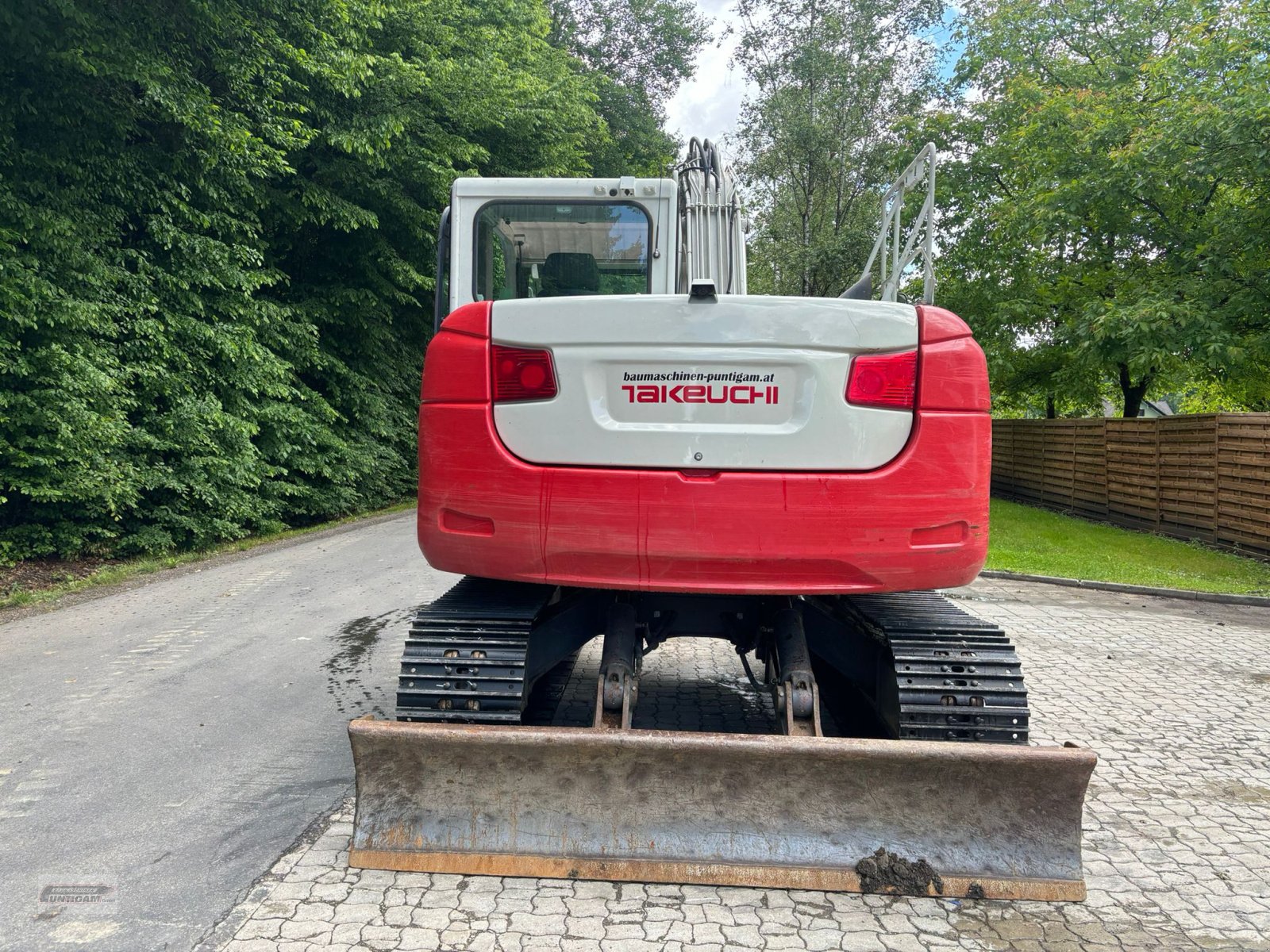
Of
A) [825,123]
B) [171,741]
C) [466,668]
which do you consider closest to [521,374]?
[466,668]

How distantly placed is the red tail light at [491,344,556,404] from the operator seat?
1.80 meters

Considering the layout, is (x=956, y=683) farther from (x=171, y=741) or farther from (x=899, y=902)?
(x=171, y=741)

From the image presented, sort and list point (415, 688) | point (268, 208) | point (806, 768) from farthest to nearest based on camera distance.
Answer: point (268, 208), point (415, 688), point (806, 768)

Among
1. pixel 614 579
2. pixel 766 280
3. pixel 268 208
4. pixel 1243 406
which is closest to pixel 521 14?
pixel 268 208

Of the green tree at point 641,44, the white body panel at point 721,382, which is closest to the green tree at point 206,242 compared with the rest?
the white body panel at point 721,382

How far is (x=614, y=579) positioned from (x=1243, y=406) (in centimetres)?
2143

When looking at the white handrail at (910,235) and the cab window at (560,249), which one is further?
the cab window at (560,249)

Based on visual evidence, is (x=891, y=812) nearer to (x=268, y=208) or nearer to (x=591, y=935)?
(x=591, y=935)

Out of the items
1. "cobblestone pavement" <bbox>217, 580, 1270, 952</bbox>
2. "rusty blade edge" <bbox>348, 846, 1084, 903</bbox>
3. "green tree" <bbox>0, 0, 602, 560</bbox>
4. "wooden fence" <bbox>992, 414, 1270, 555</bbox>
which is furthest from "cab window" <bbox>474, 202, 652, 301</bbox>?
"wooden fence" <bbox>992, 414, 1270, 555</bbox>

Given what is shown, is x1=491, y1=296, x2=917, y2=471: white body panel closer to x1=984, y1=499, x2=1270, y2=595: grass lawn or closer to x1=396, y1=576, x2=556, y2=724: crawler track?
x1=396, y1=576, x2=556, y2=724: crawler track

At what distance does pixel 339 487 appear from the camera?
47.8 ft

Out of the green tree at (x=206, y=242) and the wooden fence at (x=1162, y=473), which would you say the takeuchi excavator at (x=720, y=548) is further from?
the wooden fence at (x=1162, y=473)

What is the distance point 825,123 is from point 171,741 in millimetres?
25466

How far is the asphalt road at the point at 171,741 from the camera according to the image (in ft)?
9.66
